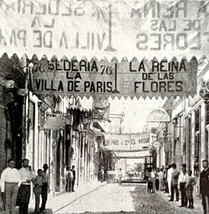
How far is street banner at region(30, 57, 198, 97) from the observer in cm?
828

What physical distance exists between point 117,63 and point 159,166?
141 cm

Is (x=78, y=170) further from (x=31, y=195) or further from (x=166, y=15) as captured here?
(x=166, y=15)

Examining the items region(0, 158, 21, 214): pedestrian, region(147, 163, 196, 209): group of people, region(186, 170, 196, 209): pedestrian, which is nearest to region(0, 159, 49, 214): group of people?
region(0, 158, 21, 214): pedestrian

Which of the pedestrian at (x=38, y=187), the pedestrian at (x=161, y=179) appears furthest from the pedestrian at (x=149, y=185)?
the pedestrian at (x=38, y=187)

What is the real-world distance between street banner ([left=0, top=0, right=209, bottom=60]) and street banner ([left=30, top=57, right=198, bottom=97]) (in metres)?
0.82

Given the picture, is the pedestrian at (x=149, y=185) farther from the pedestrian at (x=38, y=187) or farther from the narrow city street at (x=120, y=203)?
the pedestrian at (x=38, y=187)

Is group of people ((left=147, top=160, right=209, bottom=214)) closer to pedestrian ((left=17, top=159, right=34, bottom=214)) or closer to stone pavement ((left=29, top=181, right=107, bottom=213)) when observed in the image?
stone pavement ((left=29, top=181, right=107, bottom=213))

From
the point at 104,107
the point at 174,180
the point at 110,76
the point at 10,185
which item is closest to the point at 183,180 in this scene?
the point at 174,180

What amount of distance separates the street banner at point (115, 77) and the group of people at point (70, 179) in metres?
1.13

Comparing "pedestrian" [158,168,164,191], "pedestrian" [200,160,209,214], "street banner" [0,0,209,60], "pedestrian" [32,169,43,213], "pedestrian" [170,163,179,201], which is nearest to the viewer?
"street banner" [0,0,209,60]

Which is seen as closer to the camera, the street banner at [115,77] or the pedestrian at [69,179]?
the street banner at [115,77]

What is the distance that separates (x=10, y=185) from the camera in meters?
8.26

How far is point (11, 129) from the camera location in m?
9.30

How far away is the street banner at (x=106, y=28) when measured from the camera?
7.34 metres
